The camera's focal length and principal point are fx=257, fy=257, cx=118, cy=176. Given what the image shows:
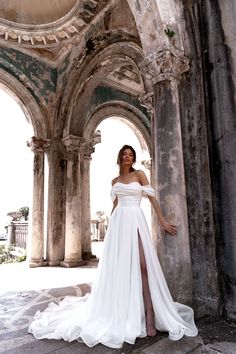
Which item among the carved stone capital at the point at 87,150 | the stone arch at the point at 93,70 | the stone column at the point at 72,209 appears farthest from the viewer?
the carved stone capital at the point at 87,150

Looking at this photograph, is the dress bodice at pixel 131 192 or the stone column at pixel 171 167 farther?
the stone column at pixel 171 167

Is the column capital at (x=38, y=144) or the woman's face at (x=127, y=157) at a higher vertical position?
the column capital at (x=38, y=144)

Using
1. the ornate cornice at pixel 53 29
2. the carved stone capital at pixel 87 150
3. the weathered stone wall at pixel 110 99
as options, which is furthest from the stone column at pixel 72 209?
the ornate cornice at pixel 53 29

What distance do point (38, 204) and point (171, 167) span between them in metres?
5.35

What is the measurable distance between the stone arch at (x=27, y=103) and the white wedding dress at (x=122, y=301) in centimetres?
551

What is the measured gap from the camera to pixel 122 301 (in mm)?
2510

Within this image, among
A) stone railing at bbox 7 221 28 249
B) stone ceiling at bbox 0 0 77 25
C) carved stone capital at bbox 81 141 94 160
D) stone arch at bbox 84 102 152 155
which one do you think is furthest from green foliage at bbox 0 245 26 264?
stone ceiling at bbox 0 0 77 25

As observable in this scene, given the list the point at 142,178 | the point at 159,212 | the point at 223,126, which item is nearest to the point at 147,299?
the point at 159,212

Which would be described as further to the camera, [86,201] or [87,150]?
[87,150]

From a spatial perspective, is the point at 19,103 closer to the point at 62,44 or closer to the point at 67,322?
the point at 62,44

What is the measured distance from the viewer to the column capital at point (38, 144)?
295 inches

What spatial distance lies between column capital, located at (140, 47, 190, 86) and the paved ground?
→ 293cm

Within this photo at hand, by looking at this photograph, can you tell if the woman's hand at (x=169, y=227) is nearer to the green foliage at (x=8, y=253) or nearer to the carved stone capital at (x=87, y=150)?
the carved stone capital at (x=87, y=150)

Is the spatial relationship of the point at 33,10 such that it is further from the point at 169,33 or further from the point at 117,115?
the point at 169,33
